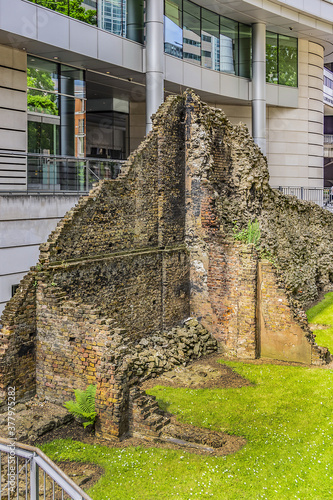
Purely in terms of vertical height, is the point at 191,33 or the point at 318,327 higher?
the point at 191,33

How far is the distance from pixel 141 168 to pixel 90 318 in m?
4.96

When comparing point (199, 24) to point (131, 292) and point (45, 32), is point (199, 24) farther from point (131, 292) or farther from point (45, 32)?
point (131, 292)

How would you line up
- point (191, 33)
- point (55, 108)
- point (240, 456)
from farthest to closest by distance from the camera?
point (191, 33) < point (55, 108) < point (240, 456)

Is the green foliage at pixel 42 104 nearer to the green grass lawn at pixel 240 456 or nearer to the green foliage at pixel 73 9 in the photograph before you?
the green foliage at pixel 73 9

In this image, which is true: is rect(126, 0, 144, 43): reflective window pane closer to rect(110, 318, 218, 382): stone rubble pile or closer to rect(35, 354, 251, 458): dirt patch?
rect(110, 318, 218, 382): stone rubble pile

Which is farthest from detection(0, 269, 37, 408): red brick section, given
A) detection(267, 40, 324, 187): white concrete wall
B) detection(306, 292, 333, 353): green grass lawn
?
detection(267, 40, 324, 187): white concrete wall

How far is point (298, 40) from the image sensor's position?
2912 centimetres

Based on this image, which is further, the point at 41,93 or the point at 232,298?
the point at 41,93

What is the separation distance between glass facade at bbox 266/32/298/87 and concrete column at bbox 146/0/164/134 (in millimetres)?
9115

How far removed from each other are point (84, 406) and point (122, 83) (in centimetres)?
1583

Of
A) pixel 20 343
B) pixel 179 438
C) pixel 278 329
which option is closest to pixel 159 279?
pixel 278 329

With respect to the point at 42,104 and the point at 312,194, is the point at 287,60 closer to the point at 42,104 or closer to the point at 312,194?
the point at 312,194

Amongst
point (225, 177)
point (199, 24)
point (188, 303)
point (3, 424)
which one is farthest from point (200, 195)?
point (199, 24)

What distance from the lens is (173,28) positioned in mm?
22656
